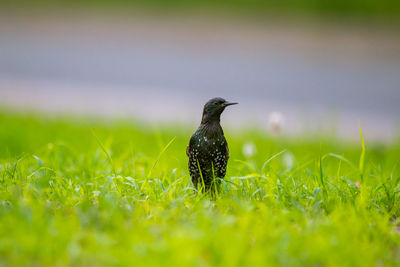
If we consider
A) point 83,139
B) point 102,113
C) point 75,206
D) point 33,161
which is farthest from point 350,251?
point 102,113

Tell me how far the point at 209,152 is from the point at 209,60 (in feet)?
30.6

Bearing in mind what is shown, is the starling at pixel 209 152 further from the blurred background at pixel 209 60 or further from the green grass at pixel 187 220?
the blurred background at pixel 209 60

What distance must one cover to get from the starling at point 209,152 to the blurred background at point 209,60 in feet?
13.6

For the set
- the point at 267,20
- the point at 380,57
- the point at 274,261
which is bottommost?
the point at 274,261

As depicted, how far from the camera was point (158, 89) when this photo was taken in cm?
1114

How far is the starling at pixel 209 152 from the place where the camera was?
150 inches

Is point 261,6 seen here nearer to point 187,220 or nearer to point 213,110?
point 213,110

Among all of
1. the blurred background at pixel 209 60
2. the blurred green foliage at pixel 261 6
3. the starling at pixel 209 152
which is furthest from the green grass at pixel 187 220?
the blurred green foliage at pixel 261 6

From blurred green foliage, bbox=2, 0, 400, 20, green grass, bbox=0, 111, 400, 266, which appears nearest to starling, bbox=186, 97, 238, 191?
green grass, bbox=0, 111, 400, 266

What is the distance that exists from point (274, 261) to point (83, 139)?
181 inches

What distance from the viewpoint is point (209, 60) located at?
1287 cm

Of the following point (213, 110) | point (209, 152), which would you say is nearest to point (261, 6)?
point (213, 110)

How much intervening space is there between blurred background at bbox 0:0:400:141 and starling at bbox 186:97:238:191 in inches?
163

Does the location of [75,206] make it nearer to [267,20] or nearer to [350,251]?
[350,251]
